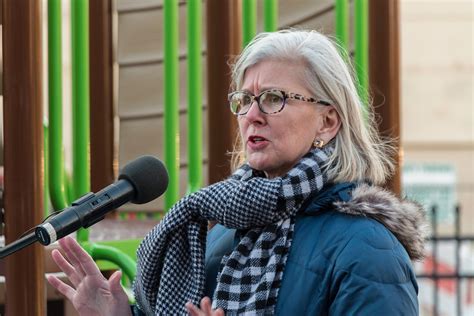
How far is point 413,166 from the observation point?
50.0ft

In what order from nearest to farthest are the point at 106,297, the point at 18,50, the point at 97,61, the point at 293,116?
1. the point at 293,116
2. the point at 106,297
3. the point at 18,50
4. the point at 97,61

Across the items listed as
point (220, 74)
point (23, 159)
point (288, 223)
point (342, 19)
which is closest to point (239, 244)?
point (288, 223)

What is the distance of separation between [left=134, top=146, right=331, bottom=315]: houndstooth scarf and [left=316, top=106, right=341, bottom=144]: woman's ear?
0.03 meters

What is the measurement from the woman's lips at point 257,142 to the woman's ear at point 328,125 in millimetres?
110

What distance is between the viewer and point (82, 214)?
1.57 meters

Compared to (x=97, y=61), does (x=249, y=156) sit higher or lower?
lower

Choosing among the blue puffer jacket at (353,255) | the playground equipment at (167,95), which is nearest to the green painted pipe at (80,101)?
the playground equipment at (167,95)

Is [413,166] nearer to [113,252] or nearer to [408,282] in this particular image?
[113,252]

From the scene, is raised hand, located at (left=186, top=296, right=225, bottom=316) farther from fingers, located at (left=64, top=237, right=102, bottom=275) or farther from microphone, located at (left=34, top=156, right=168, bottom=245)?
fingers, located at (left=64, top=237, right=102, bottom=275)

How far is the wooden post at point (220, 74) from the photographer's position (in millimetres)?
2740

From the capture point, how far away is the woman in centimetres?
165

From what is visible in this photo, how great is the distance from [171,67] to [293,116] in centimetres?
121

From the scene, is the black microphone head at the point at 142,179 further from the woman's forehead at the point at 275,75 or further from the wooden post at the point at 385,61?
the wooden post at the point at 385,61

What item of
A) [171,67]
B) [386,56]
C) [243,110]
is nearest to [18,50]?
[171,67]
